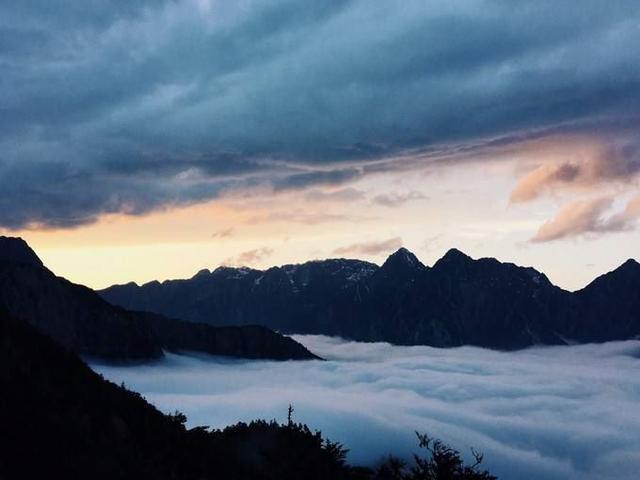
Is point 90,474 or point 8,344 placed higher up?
point 8,344

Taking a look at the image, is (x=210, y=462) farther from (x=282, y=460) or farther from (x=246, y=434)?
(x=246, y=434)

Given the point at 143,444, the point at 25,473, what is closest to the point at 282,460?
the point at 143,444

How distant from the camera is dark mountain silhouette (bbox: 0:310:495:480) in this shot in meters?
68.8

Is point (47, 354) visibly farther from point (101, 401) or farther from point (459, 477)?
point (459, 477)

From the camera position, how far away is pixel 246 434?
10788 cm

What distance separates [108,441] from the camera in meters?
76.8

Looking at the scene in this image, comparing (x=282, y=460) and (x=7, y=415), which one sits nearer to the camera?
(x=7, y=415)

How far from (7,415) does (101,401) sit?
13891 millimetres

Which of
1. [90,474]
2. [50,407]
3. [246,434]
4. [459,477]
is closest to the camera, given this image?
[459,477]

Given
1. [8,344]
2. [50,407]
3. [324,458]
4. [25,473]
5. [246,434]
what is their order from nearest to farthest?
1. [25,473]
2. [50,407]
3. [8,344]
4. [324,458]
5. [246,434]

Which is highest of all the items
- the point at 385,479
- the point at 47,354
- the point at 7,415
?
the point at 47,354

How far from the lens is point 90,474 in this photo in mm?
70188

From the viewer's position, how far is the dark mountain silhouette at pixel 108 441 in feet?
226

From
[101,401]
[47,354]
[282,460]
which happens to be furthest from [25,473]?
[282,460]
